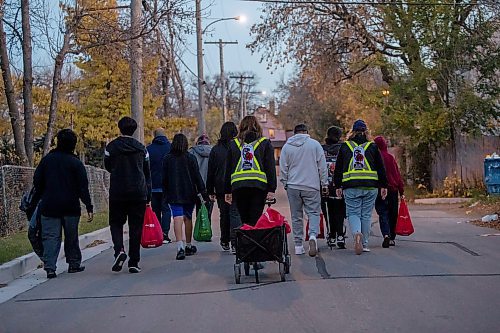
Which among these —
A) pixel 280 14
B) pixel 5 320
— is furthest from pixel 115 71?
pixel 5 320

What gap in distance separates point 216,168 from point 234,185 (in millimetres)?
1642

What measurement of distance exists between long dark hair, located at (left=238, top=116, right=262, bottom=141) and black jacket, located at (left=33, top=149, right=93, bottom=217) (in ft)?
7.05

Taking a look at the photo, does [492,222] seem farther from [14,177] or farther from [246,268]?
[14,177]

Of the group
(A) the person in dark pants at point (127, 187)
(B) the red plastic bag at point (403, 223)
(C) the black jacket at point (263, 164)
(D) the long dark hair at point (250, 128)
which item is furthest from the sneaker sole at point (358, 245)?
(A) the person in dark pants at point (127, 187)

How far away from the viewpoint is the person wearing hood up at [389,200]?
11.1 meters

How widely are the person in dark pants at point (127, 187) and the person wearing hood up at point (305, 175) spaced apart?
1.96 meters

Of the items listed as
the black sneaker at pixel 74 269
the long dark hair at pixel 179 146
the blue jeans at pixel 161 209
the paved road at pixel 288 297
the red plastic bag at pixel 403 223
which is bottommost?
the paved road at pixel 288 297

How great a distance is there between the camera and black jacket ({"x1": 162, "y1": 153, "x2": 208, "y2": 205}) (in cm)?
1062

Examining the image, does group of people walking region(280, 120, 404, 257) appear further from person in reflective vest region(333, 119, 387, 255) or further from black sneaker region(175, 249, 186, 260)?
black sneaker region(175, 249, 186, 260)

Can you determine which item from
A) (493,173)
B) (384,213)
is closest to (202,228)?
(384,213)

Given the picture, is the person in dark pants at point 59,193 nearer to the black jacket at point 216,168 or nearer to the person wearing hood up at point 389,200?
the black jacket at point 216,168

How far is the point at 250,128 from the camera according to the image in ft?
30.2

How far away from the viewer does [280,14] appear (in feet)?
96.6

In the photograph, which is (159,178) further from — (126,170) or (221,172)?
(126,170)
